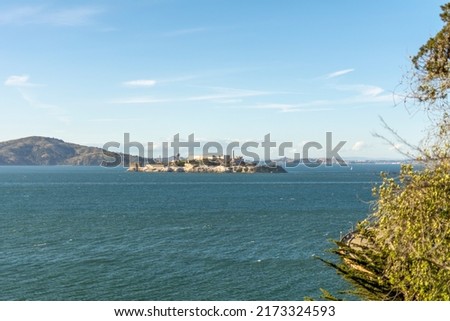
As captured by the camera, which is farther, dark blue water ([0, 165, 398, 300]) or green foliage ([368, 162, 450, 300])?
dark blue water ([0, 165, 398, 300])

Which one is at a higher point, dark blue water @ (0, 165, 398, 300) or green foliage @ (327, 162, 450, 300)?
green foliage @ (327, 162, 450, 300)

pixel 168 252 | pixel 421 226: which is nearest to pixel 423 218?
pixel 421 226

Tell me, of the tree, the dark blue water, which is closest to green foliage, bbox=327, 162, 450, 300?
the tree

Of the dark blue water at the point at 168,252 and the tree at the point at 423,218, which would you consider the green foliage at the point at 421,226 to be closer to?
the tree at the point at 423,218

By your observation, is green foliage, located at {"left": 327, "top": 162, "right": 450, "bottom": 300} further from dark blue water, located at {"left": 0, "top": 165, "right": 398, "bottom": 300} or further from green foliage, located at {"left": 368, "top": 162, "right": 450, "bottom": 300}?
dark blue water, located at {"left": 0, "top": 165, "right": 398, "bottom": 300}

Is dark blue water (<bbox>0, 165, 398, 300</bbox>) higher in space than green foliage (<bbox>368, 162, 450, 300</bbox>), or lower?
lower

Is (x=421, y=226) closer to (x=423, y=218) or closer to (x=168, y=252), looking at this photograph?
(x=423, y=218)

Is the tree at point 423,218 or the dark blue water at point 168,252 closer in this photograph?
the tree at point 423,218

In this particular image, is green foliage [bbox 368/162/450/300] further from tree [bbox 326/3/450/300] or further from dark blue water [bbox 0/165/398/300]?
dark blue water [bbox 0/165/398/300]

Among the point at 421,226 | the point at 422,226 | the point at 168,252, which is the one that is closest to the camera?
the point at 422,226

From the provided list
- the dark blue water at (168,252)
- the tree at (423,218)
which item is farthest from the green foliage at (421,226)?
the dark blue water at (168,252)

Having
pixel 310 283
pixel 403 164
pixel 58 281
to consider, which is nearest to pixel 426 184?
pixel 403 164
